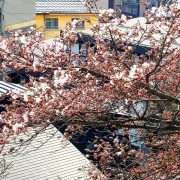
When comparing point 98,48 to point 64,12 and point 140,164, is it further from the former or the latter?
point 64,12

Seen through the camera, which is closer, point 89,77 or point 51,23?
point 89,77

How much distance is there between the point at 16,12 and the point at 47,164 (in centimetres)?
1827

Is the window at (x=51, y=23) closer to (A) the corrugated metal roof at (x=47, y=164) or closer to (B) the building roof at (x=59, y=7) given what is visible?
(B) the building roof at (x=59, y=7)

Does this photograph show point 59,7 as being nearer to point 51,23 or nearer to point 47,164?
point 51,23

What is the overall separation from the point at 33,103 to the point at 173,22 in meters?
2.20

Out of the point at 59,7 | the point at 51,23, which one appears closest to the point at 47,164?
the point at 51,23

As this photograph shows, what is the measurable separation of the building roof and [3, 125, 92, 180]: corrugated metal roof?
20.1 metres

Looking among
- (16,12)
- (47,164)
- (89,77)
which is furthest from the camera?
(16,12)

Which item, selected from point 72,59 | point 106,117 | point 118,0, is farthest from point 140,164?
point 118,0

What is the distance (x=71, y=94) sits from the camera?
214 inches

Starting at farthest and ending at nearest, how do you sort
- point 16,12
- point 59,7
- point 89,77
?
point 59,7 → point 16,12 → point 89,77

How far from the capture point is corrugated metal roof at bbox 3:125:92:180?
30.3 ft

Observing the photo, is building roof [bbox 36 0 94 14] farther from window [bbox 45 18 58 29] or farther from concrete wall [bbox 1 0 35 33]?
concrete wall [bbox 1 0 35 33]

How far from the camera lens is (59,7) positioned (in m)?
29.8
